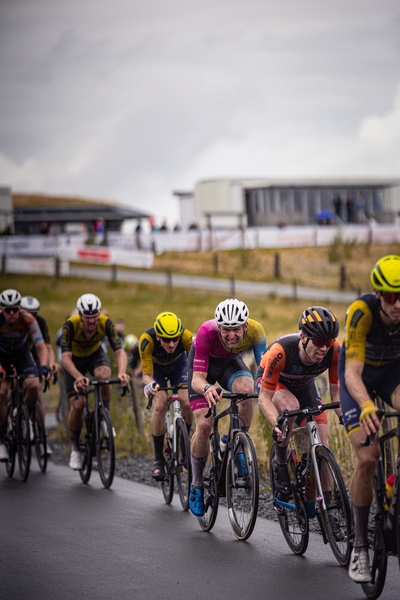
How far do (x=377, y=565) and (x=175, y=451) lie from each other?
3.59 metres

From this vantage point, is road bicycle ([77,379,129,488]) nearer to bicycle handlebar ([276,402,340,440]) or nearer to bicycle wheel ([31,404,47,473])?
bicycle wheel ([31,404,47,473])

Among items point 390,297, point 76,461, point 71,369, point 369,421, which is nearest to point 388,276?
point 390,297

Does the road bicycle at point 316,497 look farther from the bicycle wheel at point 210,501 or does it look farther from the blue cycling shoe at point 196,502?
the blue cycling shoe at point 196,502

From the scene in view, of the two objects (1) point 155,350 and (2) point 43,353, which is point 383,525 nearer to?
(1) point 155,350

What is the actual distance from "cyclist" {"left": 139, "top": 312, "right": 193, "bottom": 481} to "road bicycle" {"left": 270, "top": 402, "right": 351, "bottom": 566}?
231 centimetres

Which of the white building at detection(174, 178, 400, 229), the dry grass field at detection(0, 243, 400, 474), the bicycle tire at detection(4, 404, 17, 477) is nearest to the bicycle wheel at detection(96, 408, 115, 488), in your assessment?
the bicycle tire at detection(4, 404, 17, 477)

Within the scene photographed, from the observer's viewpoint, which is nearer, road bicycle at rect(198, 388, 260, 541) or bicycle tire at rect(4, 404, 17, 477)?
road bicycle at rect(198, 388, 260, 541)

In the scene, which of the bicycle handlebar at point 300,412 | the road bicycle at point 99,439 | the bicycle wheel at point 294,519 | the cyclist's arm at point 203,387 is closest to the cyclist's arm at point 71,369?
the road bicycle at point 99,439

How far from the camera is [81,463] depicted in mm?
9586

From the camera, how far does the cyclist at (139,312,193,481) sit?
8.12 m

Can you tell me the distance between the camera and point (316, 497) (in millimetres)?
5656

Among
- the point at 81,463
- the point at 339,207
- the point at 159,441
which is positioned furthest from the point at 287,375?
the point at 339,207

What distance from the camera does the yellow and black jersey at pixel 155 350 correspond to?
27.8ft

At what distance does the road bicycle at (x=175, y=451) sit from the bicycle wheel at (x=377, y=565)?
9.99ft
